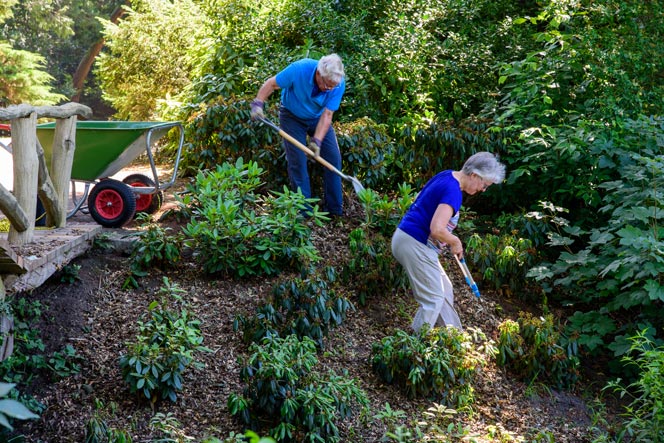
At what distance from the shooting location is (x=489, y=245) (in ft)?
21.8

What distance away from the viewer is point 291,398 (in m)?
4.13

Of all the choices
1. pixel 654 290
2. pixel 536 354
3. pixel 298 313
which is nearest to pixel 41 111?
pixel 298 313

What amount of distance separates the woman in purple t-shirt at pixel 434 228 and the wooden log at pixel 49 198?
2.54 m

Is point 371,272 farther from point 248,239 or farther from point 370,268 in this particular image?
point 248,239

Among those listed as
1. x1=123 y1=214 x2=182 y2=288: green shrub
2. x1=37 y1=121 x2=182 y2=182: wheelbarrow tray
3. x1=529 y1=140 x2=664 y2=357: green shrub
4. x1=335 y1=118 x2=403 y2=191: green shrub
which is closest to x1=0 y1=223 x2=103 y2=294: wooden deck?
x1=123 y1=214 x2=182 y2=288: green shrub

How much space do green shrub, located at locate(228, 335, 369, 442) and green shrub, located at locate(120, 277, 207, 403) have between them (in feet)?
1.19

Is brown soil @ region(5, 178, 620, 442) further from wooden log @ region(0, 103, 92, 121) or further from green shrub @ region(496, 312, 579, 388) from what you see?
wooden log @ region(0, 103, 92, 121)

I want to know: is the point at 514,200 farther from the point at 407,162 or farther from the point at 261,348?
the point at 261,348

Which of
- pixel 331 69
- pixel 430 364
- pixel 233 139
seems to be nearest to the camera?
pixel 430 364

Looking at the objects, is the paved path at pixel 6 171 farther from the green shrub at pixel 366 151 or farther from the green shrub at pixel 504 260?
the green shrub at pixel 504 260

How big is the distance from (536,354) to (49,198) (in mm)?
3801

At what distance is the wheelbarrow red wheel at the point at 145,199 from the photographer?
7070mm

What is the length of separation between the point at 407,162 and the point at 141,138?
2.73 metres

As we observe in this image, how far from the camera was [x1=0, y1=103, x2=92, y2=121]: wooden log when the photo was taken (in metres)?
4.43
